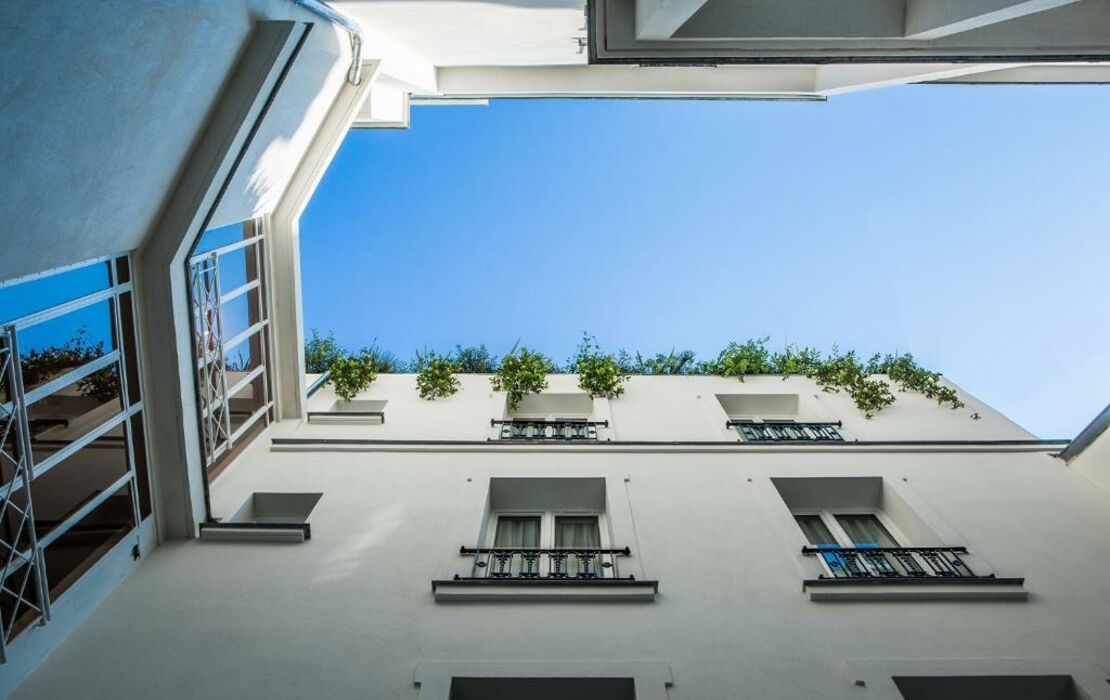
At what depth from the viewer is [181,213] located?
23.1 feet

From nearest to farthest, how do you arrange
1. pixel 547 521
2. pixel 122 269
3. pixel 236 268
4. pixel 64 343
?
pixel 64 343
pixel 122 269
pixel 547 521
pixel 236 268

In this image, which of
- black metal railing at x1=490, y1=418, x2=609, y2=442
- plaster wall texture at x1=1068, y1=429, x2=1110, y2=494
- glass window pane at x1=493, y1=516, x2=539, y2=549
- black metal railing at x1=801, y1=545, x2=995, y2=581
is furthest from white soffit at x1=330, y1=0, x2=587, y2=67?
plaster wall texture at x1=1068, y1=429, x2=1110, y2=494

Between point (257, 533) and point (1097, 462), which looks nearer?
point (257, 533)

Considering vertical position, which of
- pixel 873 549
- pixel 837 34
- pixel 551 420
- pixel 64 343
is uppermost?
pixel 837 34

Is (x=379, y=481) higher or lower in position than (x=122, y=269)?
lower

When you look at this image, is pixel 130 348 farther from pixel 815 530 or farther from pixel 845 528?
pixel 845 528

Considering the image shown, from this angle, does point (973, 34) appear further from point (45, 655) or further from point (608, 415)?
point (45, 655)

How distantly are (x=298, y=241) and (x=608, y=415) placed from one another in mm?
5224

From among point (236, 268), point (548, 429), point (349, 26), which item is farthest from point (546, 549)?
point (349, 26)

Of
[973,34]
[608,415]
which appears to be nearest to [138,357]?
[608,415]

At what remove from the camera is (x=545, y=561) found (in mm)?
7484

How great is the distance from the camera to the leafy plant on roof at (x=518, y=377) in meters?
11.4

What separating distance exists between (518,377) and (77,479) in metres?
6.23

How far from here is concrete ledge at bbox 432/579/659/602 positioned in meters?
6.58
